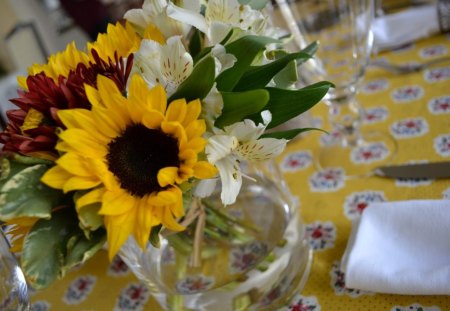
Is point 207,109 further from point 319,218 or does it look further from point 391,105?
point 391,105

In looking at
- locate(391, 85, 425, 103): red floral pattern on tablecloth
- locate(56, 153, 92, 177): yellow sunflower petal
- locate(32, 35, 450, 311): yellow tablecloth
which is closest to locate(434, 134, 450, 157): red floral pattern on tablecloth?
locate(32, 35, 450, 311): yellow tablecloth

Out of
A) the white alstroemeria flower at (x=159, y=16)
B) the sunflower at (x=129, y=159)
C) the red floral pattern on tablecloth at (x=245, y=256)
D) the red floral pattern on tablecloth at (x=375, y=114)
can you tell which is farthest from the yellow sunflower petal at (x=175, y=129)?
the red floral pattern on tablecloth at (x=375, y=114)

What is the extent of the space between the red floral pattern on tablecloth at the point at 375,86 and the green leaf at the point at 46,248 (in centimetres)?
53

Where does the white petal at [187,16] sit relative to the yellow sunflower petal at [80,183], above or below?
above

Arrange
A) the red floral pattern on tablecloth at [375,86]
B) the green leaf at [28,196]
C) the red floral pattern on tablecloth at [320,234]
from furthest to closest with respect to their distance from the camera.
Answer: the red floral pattern on tablecloth at [375,86] → the red floral pattern on tablecloth at [320,234] → the green leaf at [28,196]

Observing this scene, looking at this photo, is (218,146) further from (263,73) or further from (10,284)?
(10,284)

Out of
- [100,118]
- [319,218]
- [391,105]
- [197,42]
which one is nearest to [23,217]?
[100,118]

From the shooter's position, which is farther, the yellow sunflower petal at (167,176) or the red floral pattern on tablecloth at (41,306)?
the red floral pattern on tablecloth at (41,306)

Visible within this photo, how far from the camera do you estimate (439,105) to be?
25.5 inches

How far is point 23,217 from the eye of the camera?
327 mm

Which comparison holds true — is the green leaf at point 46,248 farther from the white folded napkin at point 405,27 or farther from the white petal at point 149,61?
the white folded napkin at point 405,27

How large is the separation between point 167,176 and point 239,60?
0.36ft

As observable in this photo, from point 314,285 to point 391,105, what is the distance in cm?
33

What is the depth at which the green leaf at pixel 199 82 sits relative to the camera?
0.33 metres
